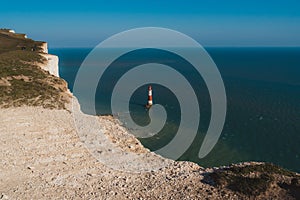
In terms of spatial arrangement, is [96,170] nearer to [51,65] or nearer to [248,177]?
[248,177]

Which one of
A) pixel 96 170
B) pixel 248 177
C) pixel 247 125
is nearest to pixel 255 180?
pixel 248 177

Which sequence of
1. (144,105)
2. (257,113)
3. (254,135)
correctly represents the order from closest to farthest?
1. (254,135)
2. (257,113)
3. (144,105)

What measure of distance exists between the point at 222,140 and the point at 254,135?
4.62 metres

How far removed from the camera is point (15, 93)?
97.8ft

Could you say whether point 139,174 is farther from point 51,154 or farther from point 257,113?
point 257,113

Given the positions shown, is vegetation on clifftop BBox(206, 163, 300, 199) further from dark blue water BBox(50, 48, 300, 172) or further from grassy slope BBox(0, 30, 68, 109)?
grassy slope BBox(0, 30, 68, 109)

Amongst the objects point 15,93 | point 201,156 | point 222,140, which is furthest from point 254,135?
point 15,93

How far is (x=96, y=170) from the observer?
16.8 m

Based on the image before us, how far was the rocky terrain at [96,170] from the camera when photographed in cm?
1389

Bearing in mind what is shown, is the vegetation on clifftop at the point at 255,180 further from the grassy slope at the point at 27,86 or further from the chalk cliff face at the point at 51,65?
the chalk cliff face at the point at 51,65

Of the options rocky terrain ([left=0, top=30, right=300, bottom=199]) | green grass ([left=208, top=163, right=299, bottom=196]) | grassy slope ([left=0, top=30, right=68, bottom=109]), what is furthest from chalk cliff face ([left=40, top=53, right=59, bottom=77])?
green grass ([left=208, top=163, right=299, bottom=196])

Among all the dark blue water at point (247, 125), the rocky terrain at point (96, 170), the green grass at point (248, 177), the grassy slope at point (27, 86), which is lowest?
the dark blue water at point (247, 125)

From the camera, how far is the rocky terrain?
1389 cm

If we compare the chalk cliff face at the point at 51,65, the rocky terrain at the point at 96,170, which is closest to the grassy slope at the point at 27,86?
the rocky terrain at the point at 96,170
